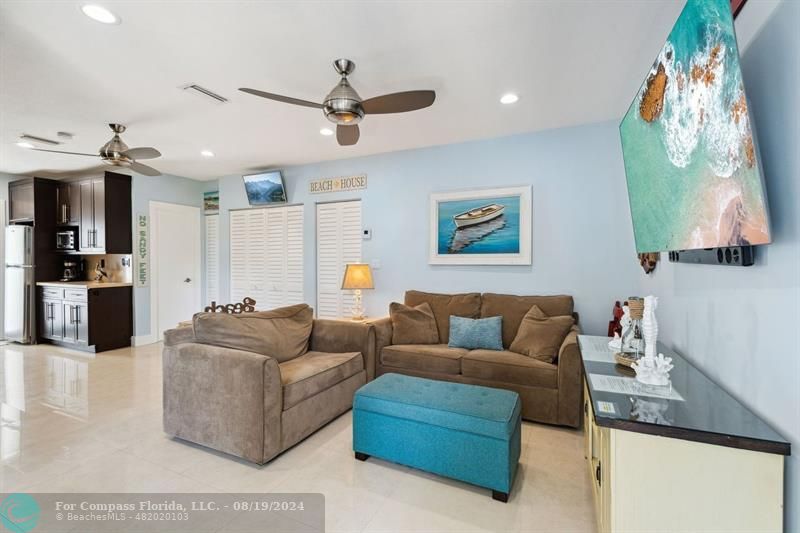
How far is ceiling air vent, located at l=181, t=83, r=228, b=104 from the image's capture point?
108 inches

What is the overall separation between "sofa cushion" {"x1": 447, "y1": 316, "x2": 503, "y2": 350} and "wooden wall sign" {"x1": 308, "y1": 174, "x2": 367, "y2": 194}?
215cm

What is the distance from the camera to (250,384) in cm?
221

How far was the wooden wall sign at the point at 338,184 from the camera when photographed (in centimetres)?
460

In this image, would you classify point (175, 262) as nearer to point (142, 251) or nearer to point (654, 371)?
point (142, 251)

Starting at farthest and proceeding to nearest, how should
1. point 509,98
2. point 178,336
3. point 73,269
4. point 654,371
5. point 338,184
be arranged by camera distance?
point 73,269 → point 338,184 → point 509,98 → point 178,336 → point 654,371

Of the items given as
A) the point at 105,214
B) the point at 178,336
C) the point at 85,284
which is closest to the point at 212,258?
the point at 105,214

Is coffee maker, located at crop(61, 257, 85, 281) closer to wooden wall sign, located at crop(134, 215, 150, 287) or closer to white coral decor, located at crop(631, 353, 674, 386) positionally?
wooden wall sign, located at crop(134, 215, 150, 287)

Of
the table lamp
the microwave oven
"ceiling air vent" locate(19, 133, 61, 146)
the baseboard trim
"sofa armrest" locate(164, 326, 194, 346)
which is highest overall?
"ceiling air vent" locate(19, 133, 61, 146)

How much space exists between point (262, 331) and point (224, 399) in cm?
57

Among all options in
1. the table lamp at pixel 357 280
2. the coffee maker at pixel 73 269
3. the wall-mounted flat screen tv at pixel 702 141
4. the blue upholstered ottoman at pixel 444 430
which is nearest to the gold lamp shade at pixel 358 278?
the table lamp at pixel 357 280

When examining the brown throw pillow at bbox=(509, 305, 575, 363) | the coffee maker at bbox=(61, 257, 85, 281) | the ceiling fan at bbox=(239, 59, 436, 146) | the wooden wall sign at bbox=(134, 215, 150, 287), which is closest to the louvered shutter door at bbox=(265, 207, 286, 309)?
the wooden wall sign at bbox=(134, 215, 150, 287)

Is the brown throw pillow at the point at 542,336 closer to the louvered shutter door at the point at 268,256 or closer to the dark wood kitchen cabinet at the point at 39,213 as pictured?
the louvered shutter door at the point at 268,256

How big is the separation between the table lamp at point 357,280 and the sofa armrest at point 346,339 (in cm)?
80

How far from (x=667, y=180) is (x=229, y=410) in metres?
2.64
